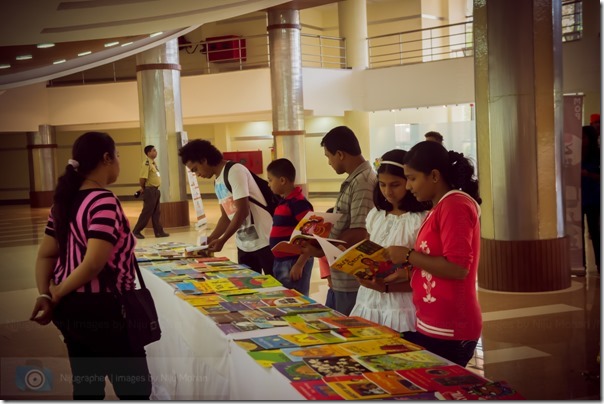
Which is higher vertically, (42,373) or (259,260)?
(259,260)

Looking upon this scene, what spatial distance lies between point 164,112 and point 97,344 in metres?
11.2

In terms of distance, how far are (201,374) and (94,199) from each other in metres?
1.10

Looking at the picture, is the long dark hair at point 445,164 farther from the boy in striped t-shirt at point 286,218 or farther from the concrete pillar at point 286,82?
the concrete pillar at point 286,82

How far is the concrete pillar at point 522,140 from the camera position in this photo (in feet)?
21.3

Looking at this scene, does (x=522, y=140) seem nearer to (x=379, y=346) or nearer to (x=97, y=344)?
(x=379, y=346)

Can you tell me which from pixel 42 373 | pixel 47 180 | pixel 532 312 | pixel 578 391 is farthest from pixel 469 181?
pixel 47 180

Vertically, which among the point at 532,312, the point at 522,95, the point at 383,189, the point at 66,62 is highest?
the point at 66,62

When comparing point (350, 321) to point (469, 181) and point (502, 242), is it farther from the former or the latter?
point (502, 242)

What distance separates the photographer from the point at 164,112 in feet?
45.3

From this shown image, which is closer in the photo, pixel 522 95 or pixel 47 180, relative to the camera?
pixel 522 95

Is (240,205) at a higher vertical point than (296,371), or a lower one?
higher

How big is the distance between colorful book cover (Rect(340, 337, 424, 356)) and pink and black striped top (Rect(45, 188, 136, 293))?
0.95 m

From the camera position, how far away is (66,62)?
35.2 feet

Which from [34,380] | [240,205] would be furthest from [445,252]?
[34,380]
